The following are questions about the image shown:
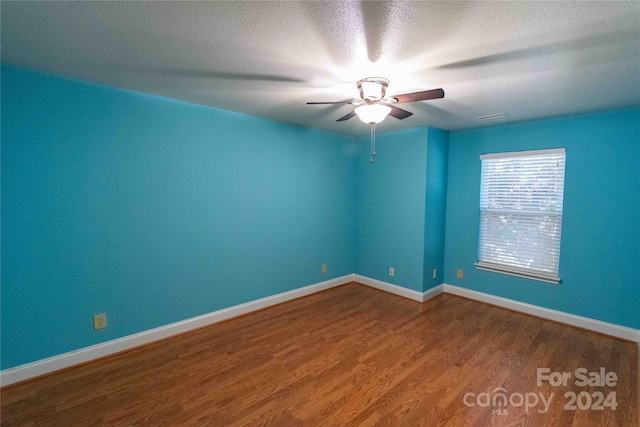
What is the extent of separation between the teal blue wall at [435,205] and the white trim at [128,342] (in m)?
1.82

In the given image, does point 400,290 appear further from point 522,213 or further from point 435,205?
point 522,213

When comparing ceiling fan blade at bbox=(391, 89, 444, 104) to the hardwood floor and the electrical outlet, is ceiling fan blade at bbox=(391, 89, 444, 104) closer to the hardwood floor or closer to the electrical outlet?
the hardwood floor

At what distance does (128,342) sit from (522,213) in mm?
4444

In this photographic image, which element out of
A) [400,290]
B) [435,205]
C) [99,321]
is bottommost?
[400,290]

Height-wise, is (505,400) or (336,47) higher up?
(336,47)

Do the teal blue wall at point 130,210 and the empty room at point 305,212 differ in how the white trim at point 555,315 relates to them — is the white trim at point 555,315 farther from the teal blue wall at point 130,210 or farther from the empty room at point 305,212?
the teal blue wall at point 130,210

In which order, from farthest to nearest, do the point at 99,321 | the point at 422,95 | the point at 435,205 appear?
the point at 435,205
the point at 99,321
the point at 422,95

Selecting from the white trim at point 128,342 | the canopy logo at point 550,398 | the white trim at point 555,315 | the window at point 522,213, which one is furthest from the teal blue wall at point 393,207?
the canopy logo at point 550,398

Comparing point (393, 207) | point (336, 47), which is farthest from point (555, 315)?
point (336, 47)

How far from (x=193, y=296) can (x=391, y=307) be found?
2.37m

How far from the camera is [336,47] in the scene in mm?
1728

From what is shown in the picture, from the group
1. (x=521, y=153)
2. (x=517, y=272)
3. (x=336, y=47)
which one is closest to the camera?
(x=336, y=47)

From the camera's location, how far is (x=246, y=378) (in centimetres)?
228

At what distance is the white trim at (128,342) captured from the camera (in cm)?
218
